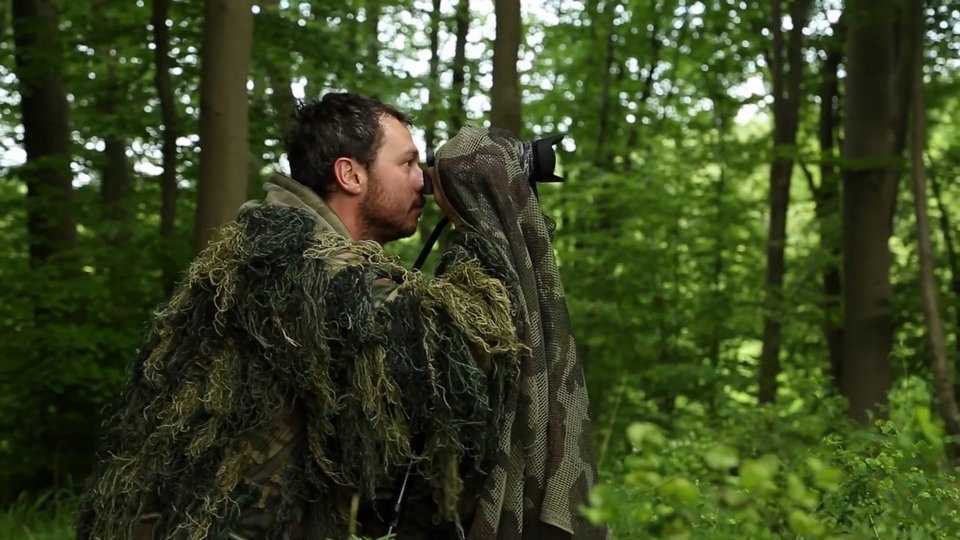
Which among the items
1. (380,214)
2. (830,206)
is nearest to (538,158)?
(380,214)

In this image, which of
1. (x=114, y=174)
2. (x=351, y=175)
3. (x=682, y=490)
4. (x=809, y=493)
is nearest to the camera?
(x=682, y=490)

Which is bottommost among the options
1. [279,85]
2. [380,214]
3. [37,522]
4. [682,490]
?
[37,522]

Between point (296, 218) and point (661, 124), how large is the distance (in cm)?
1309

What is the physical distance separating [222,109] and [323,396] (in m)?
2.88

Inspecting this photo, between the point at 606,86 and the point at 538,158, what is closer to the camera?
the point at 538,158

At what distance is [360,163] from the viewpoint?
2777mm

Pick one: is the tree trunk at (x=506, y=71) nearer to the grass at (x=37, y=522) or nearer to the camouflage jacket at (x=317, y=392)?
the grass at (x=37, y=522)

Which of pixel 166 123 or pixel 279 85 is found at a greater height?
pixel 279 85

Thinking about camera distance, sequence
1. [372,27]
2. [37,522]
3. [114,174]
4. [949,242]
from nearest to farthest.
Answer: [37,522], [114,174], [949,242], [372,27]

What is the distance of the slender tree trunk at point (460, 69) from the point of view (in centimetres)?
1127

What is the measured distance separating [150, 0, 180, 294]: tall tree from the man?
4.79 meters

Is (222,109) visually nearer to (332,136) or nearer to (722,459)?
(332,136)

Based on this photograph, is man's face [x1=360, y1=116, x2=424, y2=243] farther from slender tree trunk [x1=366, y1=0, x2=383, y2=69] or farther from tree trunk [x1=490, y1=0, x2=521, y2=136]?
slender tree trunk [x1=366, y1=0, x2=383, y2=69]

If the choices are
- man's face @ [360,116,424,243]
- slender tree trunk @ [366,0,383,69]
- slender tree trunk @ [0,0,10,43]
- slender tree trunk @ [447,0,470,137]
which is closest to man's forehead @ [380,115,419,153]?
man's face @ [360,116,424,243]
